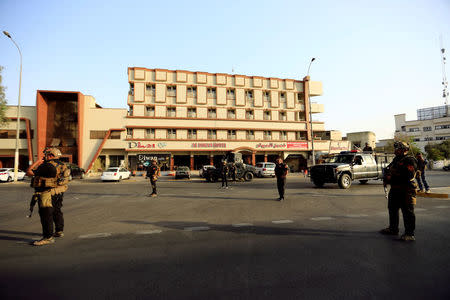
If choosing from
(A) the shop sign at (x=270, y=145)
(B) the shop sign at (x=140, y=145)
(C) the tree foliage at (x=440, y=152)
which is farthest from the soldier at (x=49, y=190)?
(C) the tree foliage at (x=440, y=152)

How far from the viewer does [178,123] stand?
1404 inches

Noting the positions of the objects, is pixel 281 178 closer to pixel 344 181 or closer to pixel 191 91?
pixel 344 181

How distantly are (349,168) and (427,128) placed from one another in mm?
79837

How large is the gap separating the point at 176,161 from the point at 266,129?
55.1ft

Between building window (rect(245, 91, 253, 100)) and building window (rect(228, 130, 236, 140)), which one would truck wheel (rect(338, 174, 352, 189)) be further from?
building window (rect(245, 91, 253, 100))

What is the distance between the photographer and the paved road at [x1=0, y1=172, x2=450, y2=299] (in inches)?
100.0

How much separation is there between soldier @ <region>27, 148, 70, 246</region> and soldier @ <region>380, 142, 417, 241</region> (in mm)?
6909

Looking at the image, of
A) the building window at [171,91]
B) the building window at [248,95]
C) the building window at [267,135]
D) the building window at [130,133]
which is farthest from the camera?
the building window at [248,95]

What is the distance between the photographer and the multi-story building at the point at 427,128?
66000 mm

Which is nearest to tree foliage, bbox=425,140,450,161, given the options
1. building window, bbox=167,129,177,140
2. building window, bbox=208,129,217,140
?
building window, bbox=208,129,217,140

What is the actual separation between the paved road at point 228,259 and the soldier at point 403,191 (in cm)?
31

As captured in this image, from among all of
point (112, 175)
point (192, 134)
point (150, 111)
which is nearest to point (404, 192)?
point (112, 175)

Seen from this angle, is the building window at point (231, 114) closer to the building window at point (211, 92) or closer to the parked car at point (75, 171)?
the building window at point (211, 92)

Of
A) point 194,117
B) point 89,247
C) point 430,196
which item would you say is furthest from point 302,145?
point 89,247
